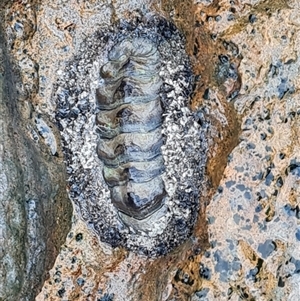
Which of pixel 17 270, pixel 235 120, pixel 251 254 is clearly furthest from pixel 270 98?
pixel 17 270

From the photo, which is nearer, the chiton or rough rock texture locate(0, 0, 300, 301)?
rough rock texture locate(0, 0, 300, 301)

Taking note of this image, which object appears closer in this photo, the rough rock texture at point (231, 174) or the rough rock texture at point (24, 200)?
the rough rock texture at point (231, 174)

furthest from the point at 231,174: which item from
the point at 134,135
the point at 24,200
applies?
the point at 24,200

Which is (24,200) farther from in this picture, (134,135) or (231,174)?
(231,174)
